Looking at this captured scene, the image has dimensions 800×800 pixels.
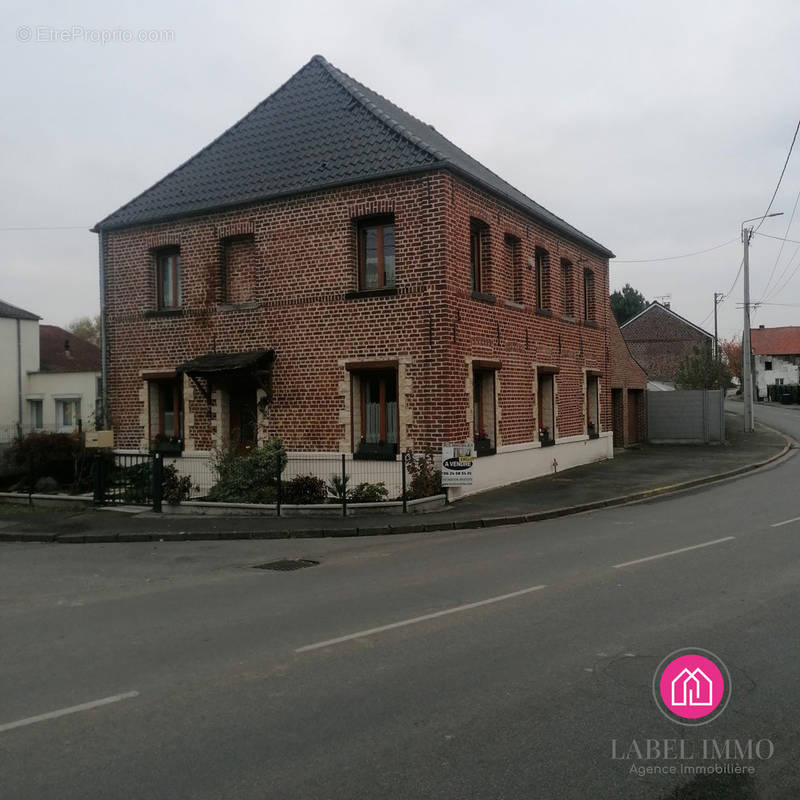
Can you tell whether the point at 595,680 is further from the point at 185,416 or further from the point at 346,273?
the point at 185,416

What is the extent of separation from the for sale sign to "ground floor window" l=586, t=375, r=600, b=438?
32.3 ft

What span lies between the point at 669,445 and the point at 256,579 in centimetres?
2298

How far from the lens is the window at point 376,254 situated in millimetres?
16328

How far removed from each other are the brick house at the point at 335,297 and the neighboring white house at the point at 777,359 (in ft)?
247

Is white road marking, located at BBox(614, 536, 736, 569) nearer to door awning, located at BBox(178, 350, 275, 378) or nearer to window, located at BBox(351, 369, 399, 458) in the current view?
window, located at BBox(351, 369, 399, 458)

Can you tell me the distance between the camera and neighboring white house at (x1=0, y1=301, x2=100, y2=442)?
28156 millimetres

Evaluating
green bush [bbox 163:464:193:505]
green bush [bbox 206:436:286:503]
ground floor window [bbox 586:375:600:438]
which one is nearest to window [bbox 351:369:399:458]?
green bush [bbox 206:436:286:503]

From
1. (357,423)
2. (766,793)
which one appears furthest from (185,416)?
(766,793)

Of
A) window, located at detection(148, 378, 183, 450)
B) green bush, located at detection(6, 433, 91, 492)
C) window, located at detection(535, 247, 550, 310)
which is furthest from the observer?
window, located at detection(535, 247, 550, 310)

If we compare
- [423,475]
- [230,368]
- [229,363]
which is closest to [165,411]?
[229,363]

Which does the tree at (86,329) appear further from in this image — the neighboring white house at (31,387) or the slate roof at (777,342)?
the slate roof at (777,342)

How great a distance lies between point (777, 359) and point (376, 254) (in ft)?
273

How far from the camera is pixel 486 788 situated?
379cm

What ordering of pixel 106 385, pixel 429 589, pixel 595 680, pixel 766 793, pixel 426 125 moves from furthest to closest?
pixel 426 125 < pixel 106 385 < pixel 429 589 < pixel 595 680 < pixel 766 793
